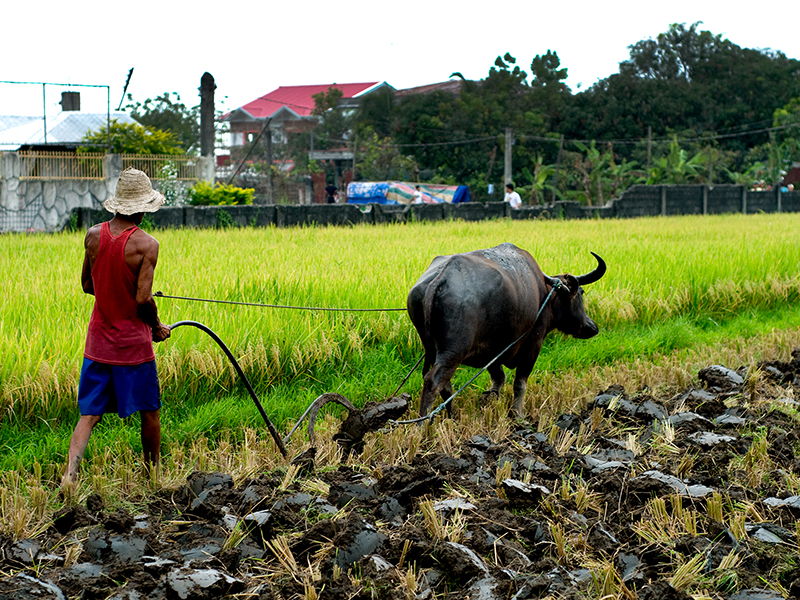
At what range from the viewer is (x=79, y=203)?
16.3 m

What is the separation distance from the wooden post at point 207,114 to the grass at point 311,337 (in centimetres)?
812

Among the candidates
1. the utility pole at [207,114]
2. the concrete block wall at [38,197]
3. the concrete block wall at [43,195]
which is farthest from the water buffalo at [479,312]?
the utility pole at [207,114]

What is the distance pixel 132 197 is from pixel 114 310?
1.56 ft

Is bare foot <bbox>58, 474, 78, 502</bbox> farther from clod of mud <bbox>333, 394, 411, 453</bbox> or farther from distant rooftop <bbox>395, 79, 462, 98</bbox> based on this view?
distant rooftop <bbox>395, 79, 462, 98</bbox>

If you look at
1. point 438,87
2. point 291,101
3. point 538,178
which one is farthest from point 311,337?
point 291,101

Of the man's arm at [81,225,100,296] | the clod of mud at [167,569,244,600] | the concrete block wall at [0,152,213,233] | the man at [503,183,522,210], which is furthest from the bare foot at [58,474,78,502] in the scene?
the man at [503,183,522,210]

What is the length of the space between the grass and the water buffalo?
0.33 meters

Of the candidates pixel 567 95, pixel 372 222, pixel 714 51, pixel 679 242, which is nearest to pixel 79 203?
pixel 372 222

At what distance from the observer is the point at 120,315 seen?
11.1ft

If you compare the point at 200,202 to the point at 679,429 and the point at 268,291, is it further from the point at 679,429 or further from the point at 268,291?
the point at 679,429

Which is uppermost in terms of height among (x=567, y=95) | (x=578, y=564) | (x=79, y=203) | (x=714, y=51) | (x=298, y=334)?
(x=714, y=51)

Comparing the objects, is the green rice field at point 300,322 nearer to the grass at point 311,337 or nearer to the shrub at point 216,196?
the grass at point 311,337

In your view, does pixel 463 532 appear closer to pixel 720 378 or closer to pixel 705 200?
pixel 720 378

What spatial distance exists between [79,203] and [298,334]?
12705 millimetres
